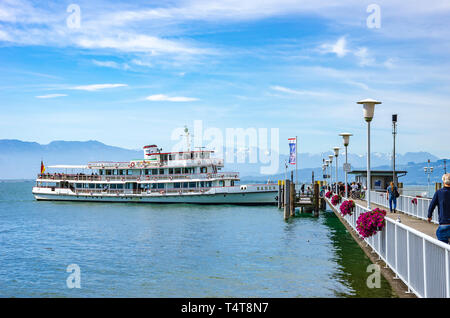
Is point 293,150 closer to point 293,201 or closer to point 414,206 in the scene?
point 293,201

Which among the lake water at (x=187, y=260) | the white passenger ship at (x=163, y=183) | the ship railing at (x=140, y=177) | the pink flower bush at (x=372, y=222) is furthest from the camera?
the ship railing at (x=140, y=177)

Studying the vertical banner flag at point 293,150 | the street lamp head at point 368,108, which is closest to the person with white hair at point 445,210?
the street lamp head at point 368,108

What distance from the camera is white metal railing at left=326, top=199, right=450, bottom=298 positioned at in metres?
6.77

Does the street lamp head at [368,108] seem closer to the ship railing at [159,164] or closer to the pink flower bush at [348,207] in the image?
the pink flower bush at [348,207]

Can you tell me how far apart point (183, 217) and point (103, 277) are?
2492cm

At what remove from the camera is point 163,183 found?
198ft

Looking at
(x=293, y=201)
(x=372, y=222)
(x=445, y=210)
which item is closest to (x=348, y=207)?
(x=372, y=222)

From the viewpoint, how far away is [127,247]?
996 inches

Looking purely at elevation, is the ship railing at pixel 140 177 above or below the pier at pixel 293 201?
above

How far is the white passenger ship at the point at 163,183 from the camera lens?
56.6 meters

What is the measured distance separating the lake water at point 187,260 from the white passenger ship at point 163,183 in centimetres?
1884

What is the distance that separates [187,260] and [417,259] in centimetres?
1373

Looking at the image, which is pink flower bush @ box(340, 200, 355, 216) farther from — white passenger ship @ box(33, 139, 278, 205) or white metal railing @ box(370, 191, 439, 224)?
white passenger ship @ box(33, 139, 278, 205)

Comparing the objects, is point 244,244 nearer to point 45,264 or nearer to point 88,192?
point 45,264
